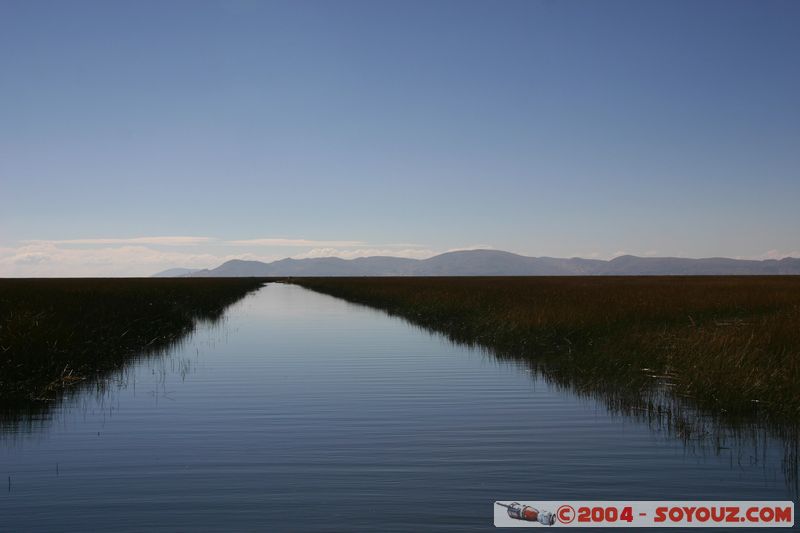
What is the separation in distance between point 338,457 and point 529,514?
2956mm

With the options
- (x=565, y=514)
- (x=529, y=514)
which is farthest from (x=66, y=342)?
(x=565, y=514)

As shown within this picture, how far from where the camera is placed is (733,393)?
12.2 metres

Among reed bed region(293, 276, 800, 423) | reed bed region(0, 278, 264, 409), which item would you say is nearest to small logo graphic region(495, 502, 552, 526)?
reed bed region(293, 276, 800, 423)

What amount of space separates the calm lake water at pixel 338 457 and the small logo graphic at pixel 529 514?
0.78 ft

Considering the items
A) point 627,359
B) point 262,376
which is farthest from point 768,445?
point 262,376

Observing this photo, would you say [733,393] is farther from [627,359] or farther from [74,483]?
[74,483]

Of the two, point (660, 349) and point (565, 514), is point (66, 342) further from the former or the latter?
point (565, 514)

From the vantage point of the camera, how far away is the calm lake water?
7156 millimetres

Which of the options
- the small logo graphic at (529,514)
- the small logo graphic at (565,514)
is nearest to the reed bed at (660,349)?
the small logo graphic at (565,514)

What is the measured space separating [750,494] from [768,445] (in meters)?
2.28

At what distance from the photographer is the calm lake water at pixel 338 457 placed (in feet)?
23.5

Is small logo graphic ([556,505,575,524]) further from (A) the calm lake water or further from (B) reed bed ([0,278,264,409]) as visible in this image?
(B) reed bed ([0,278,264,409])

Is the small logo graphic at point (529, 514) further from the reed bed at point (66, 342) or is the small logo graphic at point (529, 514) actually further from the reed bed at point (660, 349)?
the reed bed at point (66, 342)

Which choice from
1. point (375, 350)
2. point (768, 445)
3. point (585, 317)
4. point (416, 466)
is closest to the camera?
point (416, 466)
